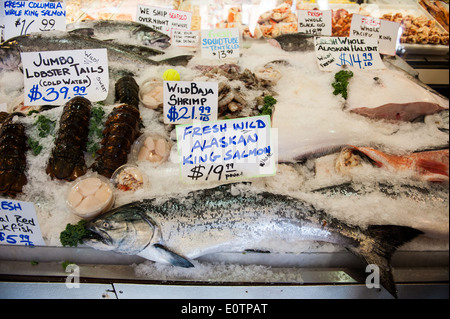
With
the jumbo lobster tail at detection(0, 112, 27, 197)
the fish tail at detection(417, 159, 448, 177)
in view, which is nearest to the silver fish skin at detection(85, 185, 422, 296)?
the fish tail at detection(417, 159, 448, 177)

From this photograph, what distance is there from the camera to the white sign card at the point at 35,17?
3.45 metres

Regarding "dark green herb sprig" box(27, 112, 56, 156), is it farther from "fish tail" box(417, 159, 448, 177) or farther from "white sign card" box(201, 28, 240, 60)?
"fish tail" box(417, 159, 448, 177)

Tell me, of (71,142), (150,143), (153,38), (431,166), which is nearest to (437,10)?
(431,166)

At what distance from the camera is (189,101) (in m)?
2.52

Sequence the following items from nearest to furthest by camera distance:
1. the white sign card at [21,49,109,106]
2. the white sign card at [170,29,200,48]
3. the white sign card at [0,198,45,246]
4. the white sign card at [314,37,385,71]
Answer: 1. the white sign card at [0,198,45,246]
2. the white sign card at [21,49,109,106]
3. the white sign card at [314,37,385,71]
4. the white sign card at [170,29,200,48]

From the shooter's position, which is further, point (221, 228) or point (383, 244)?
point (221, 228)

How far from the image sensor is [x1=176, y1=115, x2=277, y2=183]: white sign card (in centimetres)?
212

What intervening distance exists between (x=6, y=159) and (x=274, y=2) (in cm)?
437

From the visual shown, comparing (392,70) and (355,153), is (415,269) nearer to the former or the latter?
(355,153)

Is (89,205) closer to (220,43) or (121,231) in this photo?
(121,231)

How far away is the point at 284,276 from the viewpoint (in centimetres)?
199

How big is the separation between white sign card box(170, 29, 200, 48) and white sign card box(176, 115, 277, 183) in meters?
2.11

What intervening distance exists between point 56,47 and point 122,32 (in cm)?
92
